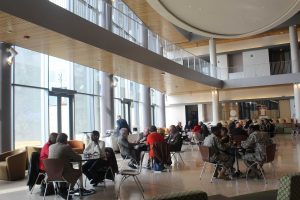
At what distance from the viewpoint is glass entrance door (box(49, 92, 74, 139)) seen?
12.7 meters

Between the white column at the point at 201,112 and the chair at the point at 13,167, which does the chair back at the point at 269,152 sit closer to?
the chair at the point at 13,167

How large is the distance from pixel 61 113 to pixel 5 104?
4567mm

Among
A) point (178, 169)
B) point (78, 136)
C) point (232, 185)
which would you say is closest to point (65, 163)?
point (232, 185)

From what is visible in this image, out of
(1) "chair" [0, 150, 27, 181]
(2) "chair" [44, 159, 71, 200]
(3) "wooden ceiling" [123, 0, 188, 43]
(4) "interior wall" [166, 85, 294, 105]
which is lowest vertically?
(1) "chair" [0, 150, 27, 181]

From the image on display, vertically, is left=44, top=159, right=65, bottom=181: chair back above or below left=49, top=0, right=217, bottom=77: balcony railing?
below

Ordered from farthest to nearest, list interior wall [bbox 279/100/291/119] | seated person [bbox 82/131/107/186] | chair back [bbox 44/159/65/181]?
interior wall [bbox 279/100/291/119] → seated person [bbox 82/131/107/186] → chair back [bbox 44/159/65/181]

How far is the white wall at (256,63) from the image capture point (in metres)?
23.2

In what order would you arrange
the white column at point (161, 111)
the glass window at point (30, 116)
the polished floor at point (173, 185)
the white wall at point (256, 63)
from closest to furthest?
the polished floor at point (173, 185) → the glass window at point (30, 116) → the white wall at point (256, 63) → the white column at point (161, 111)

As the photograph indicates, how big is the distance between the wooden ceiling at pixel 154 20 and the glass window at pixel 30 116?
21.4ft

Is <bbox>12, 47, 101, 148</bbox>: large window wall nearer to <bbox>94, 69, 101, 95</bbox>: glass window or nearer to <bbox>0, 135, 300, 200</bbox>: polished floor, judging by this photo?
<bbox>94, 69, 101, 95</bbox>: glass window

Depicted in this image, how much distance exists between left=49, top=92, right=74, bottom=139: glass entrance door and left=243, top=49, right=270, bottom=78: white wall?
14990 millimetres

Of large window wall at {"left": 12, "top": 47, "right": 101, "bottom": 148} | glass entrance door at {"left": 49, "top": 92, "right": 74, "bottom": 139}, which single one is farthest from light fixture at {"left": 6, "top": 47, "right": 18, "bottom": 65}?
glass entrance door at {"left": 49, "top": 92, "right": 74, "bottom": 139}

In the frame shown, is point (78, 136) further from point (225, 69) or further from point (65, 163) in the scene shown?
point (225, 69)

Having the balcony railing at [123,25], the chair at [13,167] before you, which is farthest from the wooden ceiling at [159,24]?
the chair at [13,167]
